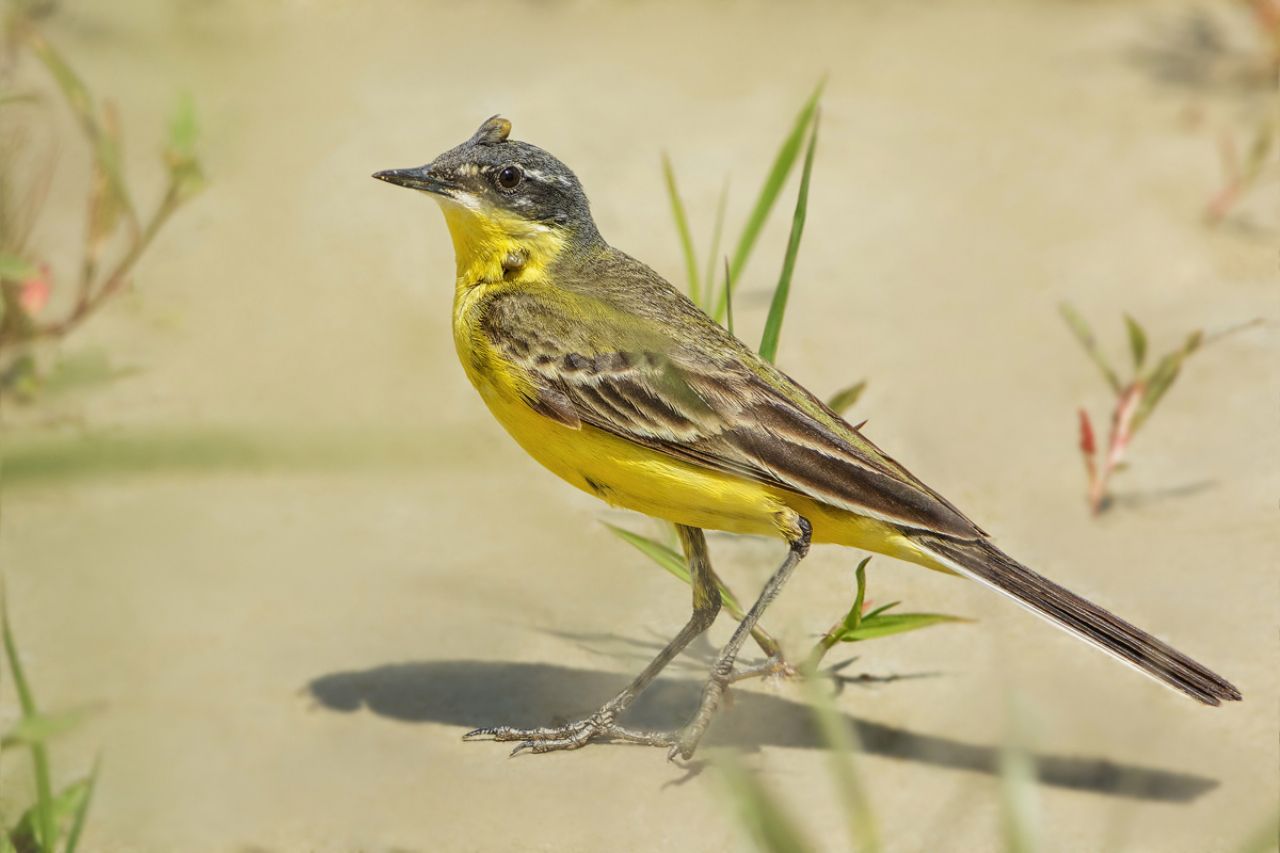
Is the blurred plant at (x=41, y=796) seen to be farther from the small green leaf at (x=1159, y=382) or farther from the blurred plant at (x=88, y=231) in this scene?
the small green leaf at (x=1159, y=382)

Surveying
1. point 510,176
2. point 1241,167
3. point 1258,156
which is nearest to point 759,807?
point 510,176

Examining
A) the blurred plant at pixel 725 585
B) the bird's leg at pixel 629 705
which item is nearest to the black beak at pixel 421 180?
the blurred plant at pixel 725 585

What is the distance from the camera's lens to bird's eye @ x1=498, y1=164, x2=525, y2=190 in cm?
471

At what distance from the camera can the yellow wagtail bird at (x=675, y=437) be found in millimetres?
4023

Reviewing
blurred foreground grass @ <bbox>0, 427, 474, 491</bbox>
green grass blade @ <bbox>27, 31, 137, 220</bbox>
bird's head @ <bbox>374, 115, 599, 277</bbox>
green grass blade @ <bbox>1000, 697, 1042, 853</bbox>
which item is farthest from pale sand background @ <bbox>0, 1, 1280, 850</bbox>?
green grass blade @ <bbox>1000, 697, 1042, 853</bbox>

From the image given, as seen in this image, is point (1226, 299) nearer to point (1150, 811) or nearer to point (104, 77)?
point (1150, 811)

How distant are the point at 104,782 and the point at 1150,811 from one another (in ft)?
10.1

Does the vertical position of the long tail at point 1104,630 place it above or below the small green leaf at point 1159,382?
below

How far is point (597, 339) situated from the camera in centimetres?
441

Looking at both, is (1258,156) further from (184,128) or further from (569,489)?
(184,128)

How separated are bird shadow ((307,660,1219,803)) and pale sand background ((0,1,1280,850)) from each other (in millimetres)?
17

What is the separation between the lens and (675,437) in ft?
13.6

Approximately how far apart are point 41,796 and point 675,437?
1.95m

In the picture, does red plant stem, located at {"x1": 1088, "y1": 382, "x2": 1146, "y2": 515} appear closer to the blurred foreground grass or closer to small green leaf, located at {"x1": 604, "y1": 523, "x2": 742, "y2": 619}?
small green leaf, located at {"x1": 604, "y1": 523, "x2": 742, "y2": 619}
